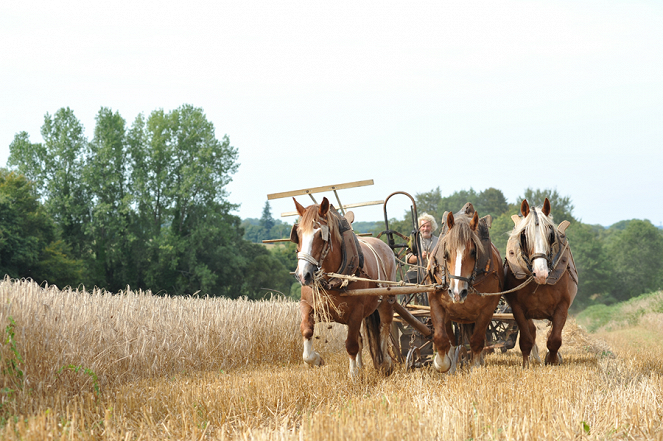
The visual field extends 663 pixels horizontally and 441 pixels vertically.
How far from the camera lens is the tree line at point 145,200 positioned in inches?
1464

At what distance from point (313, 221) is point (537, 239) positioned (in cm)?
259

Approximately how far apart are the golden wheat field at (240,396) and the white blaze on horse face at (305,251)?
43.9 inches

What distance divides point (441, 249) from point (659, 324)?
59.2 feet

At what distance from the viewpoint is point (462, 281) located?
5.88 meters

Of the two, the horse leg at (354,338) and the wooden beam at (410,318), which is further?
the wooden beam at (410,318)

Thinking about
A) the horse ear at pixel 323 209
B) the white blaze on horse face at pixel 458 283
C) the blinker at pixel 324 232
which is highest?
the horse ear at pixel 323 209

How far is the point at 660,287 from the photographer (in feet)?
188

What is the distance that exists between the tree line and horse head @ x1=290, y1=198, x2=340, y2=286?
99.2 feet

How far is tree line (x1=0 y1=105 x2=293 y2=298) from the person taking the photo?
122 feet

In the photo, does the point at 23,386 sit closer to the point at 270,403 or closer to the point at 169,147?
the point at 270,403

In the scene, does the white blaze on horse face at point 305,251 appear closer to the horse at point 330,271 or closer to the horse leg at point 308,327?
the horse at point 330,271

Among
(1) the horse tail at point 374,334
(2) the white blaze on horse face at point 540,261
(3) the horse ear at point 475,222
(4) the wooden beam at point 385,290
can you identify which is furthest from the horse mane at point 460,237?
(1) the horse tail at point 374,334

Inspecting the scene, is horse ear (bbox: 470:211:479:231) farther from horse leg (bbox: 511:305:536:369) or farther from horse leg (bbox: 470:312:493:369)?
horse leg (bbox: 511:305:536:369)

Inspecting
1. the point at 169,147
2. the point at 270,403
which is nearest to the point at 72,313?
the point at 270,403
